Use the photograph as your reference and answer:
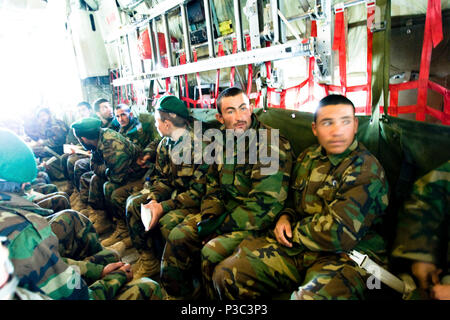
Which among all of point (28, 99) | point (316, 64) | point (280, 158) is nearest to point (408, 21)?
point (316, 64)

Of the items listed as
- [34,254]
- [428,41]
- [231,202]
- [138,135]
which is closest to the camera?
[34,254]

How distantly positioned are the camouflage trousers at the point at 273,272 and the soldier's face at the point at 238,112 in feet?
2.83

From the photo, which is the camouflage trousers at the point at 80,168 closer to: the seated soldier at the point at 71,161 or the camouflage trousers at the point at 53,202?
the seated soldier at the point at 71,161

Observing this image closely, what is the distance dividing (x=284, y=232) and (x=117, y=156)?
2130 millimetres

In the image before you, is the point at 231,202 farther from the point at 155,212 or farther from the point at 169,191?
the point at 169,191

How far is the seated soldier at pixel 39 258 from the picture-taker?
924 mm

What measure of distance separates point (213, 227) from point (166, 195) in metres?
0.85

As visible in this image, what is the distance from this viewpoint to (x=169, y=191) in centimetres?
248

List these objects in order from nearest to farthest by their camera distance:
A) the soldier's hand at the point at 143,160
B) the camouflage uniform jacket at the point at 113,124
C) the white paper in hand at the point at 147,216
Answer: the white paper in hand at the point at 147,216 → the soldier's hand at the point at 143,160 → the camouflage uniform jacket at the point at 113,124

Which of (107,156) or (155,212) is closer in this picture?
(155,212)

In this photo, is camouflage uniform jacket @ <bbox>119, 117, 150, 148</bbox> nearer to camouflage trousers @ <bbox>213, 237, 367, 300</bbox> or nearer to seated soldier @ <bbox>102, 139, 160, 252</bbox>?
seated soldier @ <bbox>102, 139, 160, 252</bbox>

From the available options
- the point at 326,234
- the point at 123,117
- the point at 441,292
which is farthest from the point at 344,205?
the point at 123,117

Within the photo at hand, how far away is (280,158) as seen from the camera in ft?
5.60

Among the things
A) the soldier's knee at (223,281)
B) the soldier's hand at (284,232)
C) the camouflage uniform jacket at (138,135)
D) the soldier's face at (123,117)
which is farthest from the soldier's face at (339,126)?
the soldier's face at (123,117)
